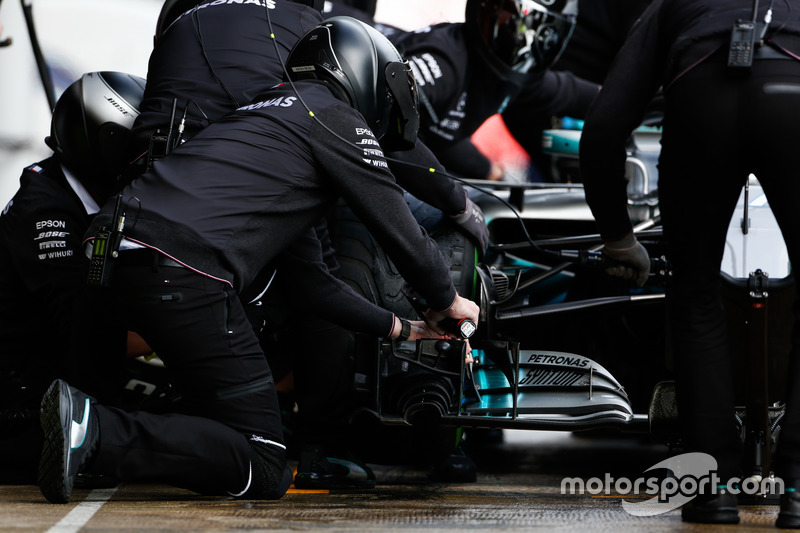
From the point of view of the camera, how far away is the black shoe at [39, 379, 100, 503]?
2.31 m

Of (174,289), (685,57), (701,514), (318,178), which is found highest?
(685,57)

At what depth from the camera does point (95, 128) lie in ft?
11.2

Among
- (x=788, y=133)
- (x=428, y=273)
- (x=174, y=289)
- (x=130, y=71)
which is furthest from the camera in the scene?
(x=130, y=71)

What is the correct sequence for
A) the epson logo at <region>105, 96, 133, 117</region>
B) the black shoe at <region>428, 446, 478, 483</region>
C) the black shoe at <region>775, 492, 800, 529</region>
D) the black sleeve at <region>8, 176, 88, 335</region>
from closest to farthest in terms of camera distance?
1. the black shoe at <region>775, 492, 800, 529</region>
2. the black sleeve at <region>8, 176, 88, 335</region>
3. the epson logo at <region>105, 96, 133, 117</region>
4. the black shoe at <region>428, 446, 478, 483</region>

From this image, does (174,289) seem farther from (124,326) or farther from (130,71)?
(130,71)

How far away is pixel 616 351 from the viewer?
3.60 meters

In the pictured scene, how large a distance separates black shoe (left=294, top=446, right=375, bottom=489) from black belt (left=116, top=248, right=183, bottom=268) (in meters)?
1.00

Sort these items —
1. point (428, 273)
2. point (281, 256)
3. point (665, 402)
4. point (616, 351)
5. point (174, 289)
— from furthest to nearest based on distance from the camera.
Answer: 1. point (616, 351)
2. point (281, 256)
3. point (665, 402)
4. point (428, 273)
5. point (174, 289)

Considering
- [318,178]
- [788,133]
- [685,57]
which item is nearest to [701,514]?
[788,133]

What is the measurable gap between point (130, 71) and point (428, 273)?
2338mm

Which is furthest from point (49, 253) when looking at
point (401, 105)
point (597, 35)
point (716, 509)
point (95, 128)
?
point (597, 35)

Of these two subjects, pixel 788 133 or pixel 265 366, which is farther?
pixel 265 366

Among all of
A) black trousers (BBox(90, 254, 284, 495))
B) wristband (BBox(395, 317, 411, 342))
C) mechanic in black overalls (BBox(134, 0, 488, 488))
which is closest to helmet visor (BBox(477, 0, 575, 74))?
mechanic in black overalls (BBox(134, 0, 488, 488))

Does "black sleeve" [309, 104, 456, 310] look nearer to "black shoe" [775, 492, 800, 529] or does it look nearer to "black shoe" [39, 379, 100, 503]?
"black shoe" [39, 379, 100, 503]
